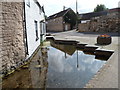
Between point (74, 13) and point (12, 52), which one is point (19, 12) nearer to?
point (12, 52)

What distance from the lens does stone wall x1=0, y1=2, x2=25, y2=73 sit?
4363 millimetres

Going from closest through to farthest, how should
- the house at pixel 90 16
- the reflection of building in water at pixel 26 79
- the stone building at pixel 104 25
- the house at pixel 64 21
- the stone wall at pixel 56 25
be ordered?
the reflection of building in water at pixel 26 79 → the stone building at pixel 104 25 → the house at pixel 64 21 → the stone wall at pixel 56 25 → the house at pixel 90 16

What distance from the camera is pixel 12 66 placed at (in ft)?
15.8

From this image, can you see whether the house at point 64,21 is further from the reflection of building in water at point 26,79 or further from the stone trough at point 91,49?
the reflection of building in water at point 26,79

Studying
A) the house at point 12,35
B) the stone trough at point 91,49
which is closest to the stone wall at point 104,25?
the stone trough at point 91,49

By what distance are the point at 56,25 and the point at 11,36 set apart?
29884 millimetres

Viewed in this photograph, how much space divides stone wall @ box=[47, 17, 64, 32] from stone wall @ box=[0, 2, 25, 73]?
26.5 meters

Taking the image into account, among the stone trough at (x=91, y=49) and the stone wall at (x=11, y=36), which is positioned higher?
the stone wall at (x=11, y=36)

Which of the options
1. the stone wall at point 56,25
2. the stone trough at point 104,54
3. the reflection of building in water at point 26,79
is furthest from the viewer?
the stone wall at point 56,25

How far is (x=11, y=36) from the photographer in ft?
15.6

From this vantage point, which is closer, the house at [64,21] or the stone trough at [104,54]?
the stone trough at [104,54]

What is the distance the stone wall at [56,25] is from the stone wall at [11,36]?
2655 cm

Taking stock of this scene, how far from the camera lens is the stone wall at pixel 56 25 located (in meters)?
31.8

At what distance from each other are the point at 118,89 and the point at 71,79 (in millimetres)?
1794
